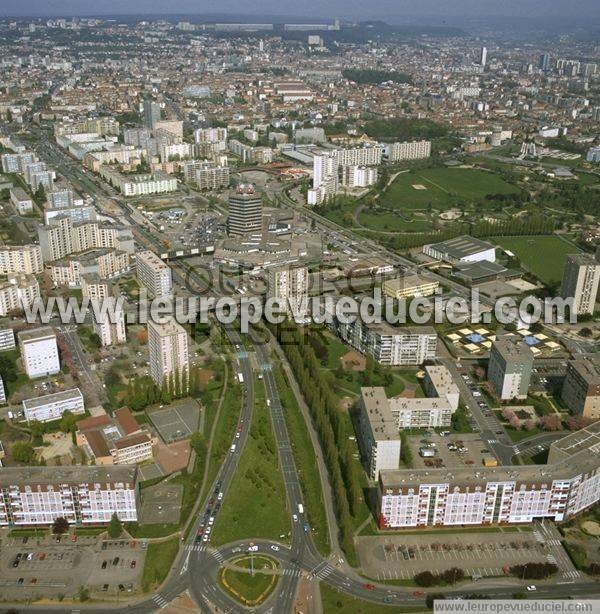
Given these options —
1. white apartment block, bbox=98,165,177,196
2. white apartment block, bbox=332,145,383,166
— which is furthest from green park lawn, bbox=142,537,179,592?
white apartment block, bbox=332,145,383,166

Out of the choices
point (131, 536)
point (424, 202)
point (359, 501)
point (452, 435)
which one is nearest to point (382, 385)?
point (452, 435)

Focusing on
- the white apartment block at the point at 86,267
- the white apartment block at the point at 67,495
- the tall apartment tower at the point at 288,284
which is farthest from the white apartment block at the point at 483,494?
the white apartment block at the point at 86,267

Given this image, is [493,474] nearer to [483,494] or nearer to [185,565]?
[483,494]

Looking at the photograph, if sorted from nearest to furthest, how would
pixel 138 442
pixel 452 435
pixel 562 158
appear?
pixel 138 442
pixel 452 435
pixel 562 158

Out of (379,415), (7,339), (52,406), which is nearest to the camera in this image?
(379,415)

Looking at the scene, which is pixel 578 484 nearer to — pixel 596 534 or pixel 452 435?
pixel 596 534

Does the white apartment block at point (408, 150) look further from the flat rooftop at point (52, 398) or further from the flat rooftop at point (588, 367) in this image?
the flat rooftop at point (52, 398)

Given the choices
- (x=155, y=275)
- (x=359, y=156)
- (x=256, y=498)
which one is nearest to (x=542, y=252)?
(x=155, y=275)
